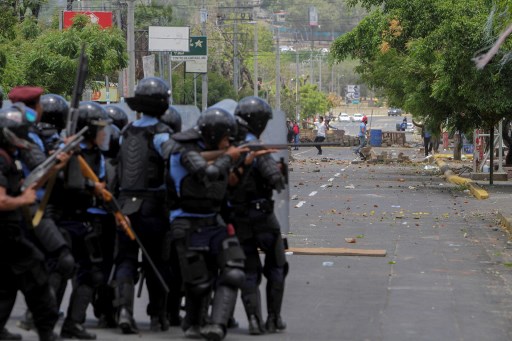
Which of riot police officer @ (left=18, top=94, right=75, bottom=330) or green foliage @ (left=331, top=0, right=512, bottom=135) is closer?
riot police officer @ (left=18, top=94, right=75, bottom=330)

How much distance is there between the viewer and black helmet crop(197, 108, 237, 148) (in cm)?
950

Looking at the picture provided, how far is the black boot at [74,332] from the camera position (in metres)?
9.64

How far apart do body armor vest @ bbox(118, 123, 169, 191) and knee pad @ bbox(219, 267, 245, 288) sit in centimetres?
102

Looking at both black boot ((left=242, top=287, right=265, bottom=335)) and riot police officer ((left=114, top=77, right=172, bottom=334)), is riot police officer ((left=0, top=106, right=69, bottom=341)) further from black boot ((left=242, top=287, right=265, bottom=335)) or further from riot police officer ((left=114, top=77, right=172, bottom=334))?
black boot ((left=242, top=287, right=265, bottom=335))

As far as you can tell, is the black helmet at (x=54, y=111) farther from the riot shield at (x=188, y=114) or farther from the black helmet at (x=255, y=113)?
the riot shield at (x=188, y=114)

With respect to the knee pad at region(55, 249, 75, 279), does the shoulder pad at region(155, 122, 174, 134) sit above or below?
above

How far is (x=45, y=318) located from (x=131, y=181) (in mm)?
1575

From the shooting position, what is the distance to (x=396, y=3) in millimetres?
35000

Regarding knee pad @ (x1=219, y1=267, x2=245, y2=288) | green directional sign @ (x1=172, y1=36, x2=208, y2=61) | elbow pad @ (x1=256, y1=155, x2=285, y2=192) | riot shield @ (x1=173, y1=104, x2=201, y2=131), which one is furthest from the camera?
green directional sign @ (x1=172, y1=36, x2=208, y2=61)

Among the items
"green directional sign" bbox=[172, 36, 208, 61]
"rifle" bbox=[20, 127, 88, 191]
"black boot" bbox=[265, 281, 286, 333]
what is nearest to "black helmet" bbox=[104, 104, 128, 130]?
"black boot" bbox=[265, 281, 286, 333]

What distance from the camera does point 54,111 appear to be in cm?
1062

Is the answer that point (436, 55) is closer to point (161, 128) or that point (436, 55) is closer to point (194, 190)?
point (161, 128)

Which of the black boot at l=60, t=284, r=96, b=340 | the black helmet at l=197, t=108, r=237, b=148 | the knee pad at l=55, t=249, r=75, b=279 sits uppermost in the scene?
the black helmet at l=197, t=108, r=237, b=148

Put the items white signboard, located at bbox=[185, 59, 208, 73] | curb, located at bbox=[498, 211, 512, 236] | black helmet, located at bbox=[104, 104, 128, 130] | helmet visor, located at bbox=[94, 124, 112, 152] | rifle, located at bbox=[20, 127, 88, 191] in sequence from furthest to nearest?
white signboard, located at bbox=[185, 59, 208, 73] → curb, located at bbox=[498, 211, 512, 236] → black helmet, located at bbox=[104, 104, 128, 130] → helmet visor, located at bbox=[94, 124, 112, 152] → rifle, located at bbox=[20, 127, 88, 191]
